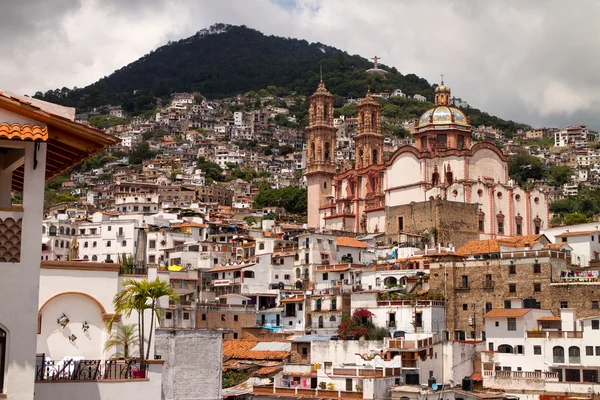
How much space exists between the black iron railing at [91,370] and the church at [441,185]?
195 ft

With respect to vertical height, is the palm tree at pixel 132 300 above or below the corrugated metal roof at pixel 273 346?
above

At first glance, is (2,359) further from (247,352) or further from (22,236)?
(247,352)

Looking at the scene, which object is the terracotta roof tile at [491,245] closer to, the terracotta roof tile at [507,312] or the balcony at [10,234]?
the terracotta roof tile at [507,312]

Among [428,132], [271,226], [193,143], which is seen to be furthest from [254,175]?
[428,132]

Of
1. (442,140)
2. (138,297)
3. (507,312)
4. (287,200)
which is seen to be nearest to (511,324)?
(507,312)

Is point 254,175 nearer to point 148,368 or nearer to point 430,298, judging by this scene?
point 430,298

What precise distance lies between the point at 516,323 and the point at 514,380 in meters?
3.36

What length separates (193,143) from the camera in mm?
194000

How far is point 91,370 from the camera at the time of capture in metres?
13.7

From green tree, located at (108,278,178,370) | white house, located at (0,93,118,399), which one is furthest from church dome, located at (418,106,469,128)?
white house, located at (0,93,118,399)

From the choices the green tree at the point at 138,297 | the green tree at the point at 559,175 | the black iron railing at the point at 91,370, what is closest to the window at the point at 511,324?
the green tree at the point at 138,297

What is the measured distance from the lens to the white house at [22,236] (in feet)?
34.8

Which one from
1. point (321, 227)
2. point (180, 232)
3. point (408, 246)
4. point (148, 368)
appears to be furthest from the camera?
point (321, 227)

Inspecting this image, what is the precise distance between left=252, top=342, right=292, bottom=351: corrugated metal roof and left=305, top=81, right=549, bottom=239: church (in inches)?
818
